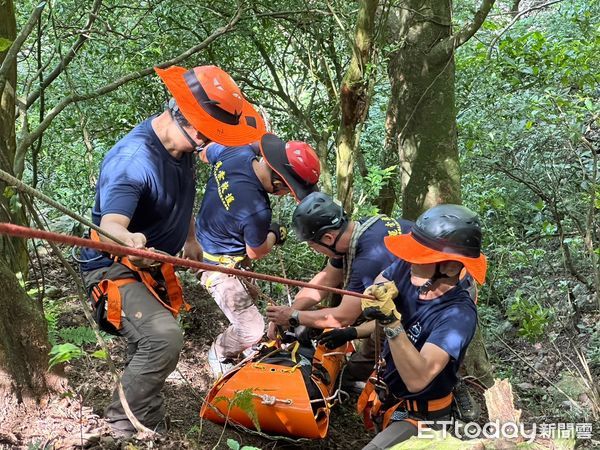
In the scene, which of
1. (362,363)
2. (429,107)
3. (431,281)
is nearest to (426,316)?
(431,281)

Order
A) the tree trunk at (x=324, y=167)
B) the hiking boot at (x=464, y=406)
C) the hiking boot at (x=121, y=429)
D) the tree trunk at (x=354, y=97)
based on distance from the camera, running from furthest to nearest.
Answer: the tree trunk at (x=324, y=167), the tree trunk at (x=354, y=97), the hiking boot at (x=464, y=406), the hiking boot at (x=121, y=429)

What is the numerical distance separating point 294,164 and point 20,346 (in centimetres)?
247

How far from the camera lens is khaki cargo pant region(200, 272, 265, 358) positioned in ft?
16.4

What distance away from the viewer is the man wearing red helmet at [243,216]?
482 centimetres

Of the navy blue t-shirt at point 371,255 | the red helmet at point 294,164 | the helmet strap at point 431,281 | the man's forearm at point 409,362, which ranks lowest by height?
the man's forearm at point 409,362

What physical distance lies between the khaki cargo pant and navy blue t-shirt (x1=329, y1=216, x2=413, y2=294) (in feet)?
3.60

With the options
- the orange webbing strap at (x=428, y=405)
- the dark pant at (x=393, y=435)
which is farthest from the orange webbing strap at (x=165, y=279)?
the orange webbing strap at (x=428, y=405)

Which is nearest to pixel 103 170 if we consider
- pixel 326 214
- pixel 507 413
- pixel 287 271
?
pixel 326 214

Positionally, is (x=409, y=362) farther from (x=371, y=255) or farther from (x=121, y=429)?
(x=121, y=429)

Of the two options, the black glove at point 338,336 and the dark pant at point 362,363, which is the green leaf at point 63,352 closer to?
the black glove at point 338,336

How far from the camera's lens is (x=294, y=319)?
179 inches

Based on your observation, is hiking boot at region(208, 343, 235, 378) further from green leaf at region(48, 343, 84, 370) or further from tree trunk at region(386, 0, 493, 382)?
green leaf at region(48, 343, 84, 370)

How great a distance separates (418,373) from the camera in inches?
127

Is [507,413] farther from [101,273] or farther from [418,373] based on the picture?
[101,273]
